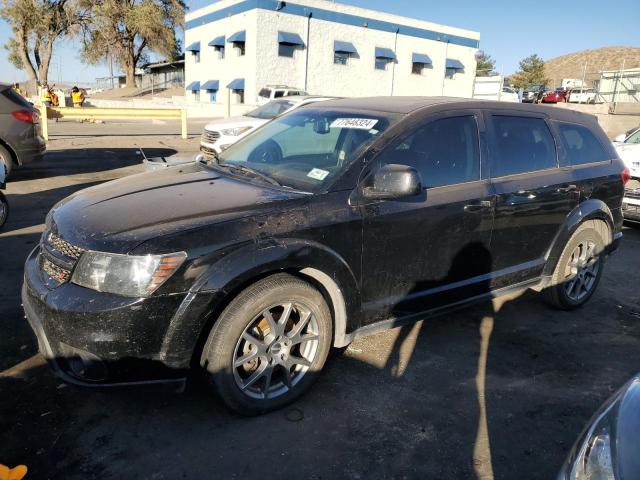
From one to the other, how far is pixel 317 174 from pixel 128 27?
45.0 meters

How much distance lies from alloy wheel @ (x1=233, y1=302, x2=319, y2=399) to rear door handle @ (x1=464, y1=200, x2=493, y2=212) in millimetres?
1371

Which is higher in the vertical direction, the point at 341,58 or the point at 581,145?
the point at 341,58

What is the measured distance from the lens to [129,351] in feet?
8.46

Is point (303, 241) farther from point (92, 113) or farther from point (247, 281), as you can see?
point (92, 113)

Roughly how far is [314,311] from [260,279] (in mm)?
405

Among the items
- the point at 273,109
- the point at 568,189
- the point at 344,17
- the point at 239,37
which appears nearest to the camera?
the point at 568,189

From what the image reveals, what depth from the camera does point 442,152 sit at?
11.9 feet

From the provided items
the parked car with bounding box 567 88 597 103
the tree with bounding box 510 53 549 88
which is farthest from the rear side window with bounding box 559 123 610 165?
the tree with bounding box 510 53 549 88

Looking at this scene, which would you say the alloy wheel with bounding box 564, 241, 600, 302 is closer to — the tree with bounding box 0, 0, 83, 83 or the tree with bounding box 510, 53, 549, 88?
the tree with bounding box 0, 0, 83, 83

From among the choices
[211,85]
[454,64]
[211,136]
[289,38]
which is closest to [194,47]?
[211,85]

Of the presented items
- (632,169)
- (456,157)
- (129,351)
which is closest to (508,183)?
(456,157)

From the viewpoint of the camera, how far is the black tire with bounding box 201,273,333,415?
2.76 metres

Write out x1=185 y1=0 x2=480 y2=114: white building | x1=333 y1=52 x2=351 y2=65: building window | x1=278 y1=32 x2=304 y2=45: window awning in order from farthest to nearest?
x1=333 y1=52 x2=351 y2=65: building window, x1=185 y1=0 x2=480 y2=114: white building, x1=278 y1=32 x2=304 y2=45: window awning

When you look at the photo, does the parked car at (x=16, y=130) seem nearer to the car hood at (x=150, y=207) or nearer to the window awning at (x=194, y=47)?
the car hood at (x=150, y=207)
